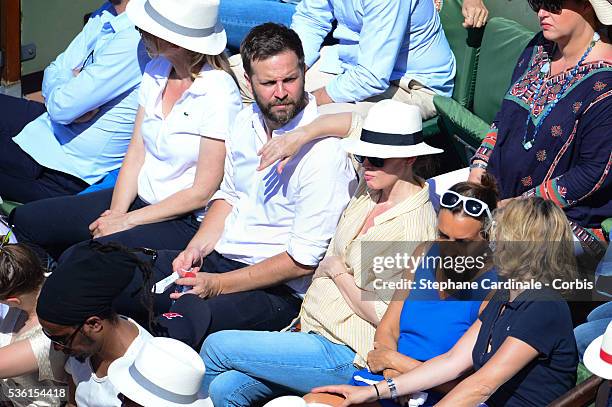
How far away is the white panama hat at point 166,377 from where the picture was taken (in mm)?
2668

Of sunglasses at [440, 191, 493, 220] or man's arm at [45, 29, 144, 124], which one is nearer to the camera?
sunglasses at [440, 191, 493, 220]

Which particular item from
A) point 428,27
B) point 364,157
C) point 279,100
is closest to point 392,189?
point 364,157

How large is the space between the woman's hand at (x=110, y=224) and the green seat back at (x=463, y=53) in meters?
1.63

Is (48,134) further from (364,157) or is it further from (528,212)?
(528,212)

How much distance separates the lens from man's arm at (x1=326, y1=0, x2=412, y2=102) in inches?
170

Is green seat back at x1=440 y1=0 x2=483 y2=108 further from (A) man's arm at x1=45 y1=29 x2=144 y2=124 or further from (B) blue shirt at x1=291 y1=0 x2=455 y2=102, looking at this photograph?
(A) man's arm at x1=45 y1=29 x2=144 y2=124

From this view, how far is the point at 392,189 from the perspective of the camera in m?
3.41

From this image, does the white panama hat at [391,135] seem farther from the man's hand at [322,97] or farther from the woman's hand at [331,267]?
the man's hand at [322,97]

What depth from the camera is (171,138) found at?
13.4 feet

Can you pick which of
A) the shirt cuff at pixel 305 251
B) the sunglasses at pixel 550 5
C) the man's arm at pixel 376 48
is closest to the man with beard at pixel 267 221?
the shirt cuff at pixel 305 251

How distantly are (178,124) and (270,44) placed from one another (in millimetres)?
669

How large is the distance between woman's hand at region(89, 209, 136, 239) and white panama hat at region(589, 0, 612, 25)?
1.99m

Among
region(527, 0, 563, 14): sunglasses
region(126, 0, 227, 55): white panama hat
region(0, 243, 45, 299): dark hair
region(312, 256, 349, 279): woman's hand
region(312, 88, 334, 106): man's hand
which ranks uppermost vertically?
region(527, 0, 563, 14): sunglasses

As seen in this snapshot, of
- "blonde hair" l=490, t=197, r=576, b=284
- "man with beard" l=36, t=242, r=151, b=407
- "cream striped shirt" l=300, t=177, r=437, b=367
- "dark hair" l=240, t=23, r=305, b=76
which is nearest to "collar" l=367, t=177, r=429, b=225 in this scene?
"cream striped shirt" l=300, t=177, r=437, b=367
